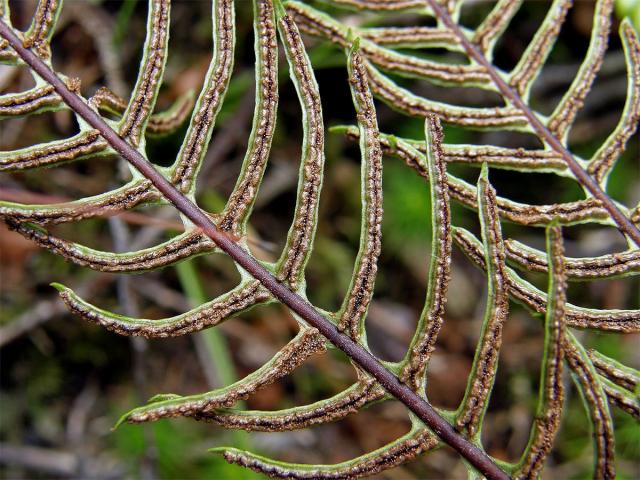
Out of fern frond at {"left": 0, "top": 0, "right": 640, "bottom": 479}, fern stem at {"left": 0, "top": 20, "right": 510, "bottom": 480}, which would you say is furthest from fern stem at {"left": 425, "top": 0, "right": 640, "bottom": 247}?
fern stem at {"left": 0, "top": 20, "right": 510, "bottom": 480}

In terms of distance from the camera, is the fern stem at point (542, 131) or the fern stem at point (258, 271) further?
the fern stem at point (542, 131)

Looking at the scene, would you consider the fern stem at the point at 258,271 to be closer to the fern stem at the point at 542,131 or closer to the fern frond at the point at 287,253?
the fern frond at the point at 287,253

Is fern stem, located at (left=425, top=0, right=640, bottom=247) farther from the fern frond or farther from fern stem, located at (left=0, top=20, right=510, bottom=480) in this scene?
fern stem, located at (left=0, top=20, right=510, bottom=480)

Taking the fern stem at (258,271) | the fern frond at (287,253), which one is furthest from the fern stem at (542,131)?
the fern stem at (258,271)

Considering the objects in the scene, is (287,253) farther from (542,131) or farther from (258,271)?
(542,131)

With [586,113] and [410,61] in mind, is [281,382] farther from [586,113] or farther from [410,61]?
[586,113]
